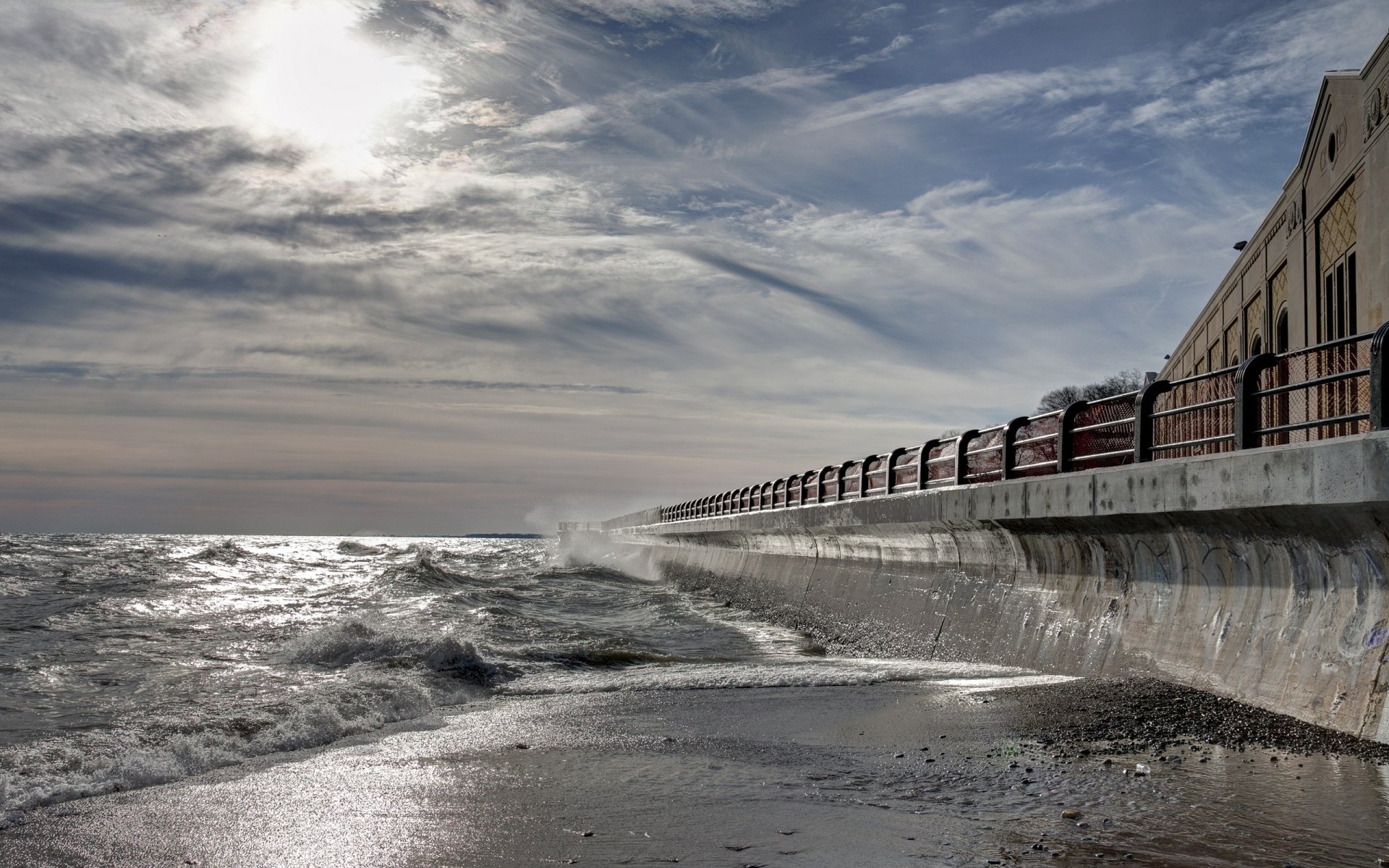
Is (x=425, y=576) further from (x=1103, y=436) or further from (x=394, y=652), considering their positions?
(x=1103, y=436)

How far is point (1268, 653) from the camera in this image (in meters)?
6.79

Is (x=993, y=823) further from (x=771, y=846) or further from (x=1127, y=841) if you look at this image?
(x=771, y=846)

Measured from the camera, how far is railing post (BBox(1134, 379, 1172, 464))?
9.00 metres

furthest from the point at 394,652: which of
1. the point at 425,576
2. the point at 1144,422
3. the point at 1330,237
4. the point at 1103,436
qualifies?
the point at 1330,237

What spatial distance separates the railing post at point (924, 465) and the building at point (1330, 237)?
736cm

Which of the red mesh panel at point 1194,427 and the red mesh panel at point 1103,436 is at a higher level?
the red mesh panel at point 1194,427

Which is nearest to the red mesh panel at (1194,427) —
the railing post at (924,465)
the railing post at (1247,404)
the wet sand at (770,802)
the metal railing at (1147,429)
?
the metal railing at (1147,429)

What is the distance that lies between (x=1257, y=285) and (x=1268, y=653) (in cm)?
3215

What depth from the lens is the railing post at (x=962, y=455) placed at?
13.7 meters

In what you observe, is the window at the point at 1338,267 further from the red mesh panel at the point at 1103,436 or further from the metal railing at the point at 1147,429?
the red mesh panel at the point at 1103,436

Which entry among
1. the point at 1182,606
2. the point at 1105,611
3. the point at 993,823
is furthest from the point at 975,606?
the point at 993,823

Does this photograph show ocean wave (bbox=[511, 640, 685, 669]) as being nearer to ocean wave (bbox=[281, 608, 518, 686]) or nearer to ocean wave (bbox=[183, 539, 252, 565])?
ocean wave (bbox=[281, 608, 518, 686])

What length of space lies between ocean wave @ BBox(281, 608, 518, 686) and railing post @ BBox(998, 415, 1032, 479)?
6.19m

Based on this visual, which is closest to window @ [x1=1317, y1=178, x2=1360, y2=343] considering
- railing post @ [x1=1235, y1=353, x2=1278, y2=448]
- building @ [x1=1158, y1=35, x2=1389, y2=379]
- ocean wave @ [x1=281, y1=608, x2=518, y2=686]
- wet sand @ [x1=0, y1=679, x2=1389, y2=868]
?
building @ [x1=1158, y1=35, x2=1389, y2=379]
